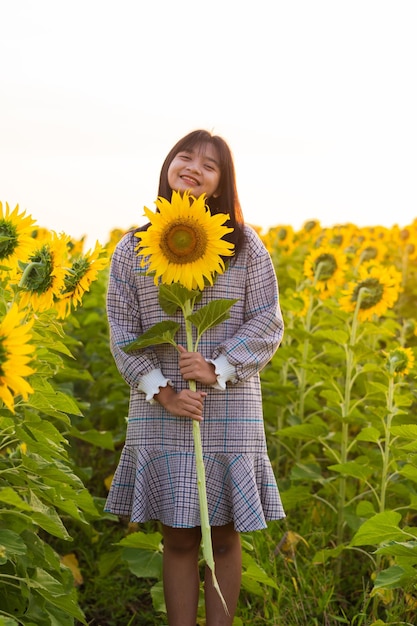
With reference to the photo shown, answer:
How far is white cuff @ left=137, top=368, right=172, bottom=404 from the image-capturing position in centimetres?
270

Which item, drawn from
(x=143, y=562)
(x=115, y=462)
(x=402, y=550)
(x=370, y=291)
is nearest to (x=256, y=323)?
(x=402, y=550)

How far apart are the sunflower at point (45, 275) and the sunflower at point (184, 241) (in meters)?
0.21

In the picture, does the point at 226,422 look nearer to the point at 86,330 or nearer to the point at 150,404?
the point at 150,404

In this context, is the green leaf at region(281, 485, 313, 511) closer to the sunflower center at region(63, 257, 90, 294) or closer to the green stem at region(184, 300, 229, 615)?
the green stem at region(184, 300, 229, 615)

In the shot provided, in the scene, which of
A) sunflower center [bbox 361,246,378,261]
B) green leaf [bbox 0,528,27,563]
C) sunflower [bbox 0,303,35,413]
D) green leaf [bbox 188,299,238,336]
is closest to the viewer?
sunflower [bbox 0,303,35,413]

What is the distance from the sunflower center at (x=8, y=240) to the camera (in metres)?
2.60

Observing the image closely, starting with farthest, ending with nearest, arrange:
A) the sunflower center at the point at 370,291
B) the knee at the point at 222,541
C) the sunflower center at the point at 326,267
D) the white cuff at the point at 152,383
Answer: the sunflower center at the point at 326,267
the sunflower center at the point at 370,291
the knee at the point at 222,541
the white cuff at the point at 152,383

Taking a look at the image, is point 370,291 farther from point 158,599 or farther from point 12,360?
point 12,360

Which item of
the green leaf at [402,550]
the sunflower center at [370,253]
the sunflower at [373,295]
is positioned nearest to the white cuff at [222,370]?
the green leaf at [402,550]

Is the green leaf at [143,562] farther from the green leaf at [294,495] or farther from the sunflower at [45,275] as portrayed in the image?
the sunflower at [45,275]

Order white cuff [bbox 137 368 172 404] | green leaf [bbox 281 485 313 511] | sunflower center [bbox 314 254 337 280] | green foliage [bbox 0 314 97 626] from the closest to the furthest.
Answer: green foliage [bbox 0 314 97 626] < white cuff [bbox 137 368 172 404] < green leaf [bbox 281 485 313 511] < sunflower center [bbox 314 254 337 280]

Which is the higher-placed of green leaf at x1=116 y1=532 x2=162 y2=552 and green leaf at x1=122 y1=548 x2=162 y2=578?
green leaf at x1=116 y1=532 x2=162 y2=552

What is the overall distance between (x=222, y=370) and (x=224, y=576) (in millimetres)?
623

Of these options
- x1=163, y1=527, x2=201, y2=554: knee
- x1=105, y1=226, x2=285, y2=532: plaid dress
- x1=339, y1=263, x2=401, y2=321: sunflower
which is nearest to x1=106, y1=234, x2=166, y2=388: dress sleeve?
x1=105, y1=226, x2=285, y2=532: plaid dress
